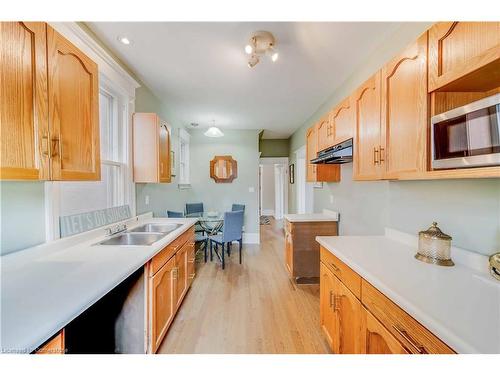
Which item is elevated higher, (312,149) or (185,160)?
(185,160)

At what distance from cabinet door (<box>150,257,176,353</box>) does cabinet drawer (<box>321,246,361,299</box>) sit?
1.30 m

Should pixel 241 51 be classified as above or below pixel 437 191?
above

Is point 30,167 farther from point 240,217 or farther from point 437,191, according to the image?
point 240,217

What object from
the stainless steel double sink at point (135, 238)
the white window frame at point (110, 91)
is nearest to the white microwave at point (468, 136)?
the stainless steel double sink at point (135, 238)

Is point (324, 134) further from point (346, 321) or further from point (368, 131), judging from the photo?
point (346, 321)

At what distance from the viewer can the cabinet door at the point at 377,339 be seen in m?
0.88

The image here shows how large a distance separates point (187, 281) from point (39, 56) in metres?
2.26

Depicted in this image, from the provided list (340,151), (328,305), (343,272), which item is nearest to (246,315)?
(328,305)

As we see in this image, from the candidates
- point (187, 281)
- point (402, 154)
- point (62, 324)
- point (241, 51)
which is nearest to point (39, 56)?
point (62, 324)

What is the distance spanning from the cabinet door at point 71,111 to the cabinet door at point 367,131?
1885 mm

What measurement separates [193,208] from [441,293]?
14.3ft

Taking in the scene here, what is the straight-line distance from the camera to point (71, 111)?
114 cm

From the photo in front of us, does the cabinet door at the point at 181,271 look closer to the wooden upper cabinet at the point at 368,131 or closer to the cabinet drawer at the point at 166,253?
the cabinet drawer at the point at 166,253

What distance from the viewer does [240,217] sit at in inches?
134
